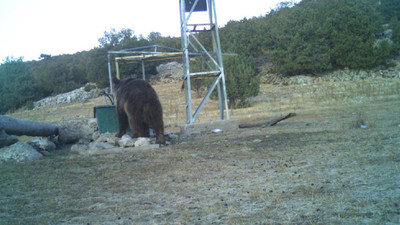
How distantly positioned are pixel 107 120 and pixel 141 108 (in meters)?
2.20

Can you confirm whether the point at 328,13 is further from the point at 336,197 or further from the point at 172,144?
the point at 336,197

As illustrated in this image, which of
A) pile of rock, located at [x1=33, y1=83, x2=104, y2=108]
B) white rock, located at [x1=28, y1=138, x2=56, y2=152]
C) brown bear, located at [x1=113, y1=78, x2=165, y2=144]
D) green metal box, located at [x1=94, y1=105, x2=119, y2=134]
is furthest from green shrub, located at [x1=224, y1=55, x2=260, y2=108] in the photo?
pile of rock, located at [x1=33, y1=83, x2=104, y2=108]

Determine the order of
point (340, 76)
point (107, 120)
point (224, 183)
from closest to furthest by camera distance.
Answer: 1. point (224, 183)
2. point (107, 120)
3. point (340, 76)

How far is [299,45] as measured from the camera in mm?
30250

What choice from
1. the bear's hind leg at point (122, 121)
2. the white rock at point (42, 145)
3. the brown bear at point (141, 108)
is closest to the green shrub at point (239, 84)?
the bear's hind leg at point (122, 121)

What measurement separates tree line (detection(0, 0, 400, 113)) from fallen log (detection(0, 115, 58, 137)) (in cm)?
1224

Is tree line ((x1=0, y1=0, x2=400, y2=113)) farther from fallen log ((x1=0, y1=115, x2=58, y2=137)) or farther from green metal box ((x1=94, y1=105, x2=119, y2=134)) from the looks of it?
fallen log ((x1=0, y1=115, x2=58, y2=137))

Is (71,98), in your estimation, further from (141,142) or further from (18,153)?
(141,142)

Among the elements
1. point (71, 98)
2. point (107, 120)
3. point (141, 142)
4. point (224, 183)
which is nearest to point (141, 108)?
point (141, 142)

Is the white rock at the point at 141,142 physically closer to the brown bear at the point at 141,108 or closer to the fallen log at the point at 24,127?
the brown bear at the point at 141,108

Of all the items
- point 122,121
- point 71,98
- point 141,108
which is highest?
point 71,98

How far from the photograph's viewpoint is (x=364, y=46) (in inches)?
1072

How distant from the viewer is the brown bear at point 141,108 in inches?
337

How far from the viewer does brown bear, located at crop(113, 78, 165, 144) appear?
8562 millimetres
